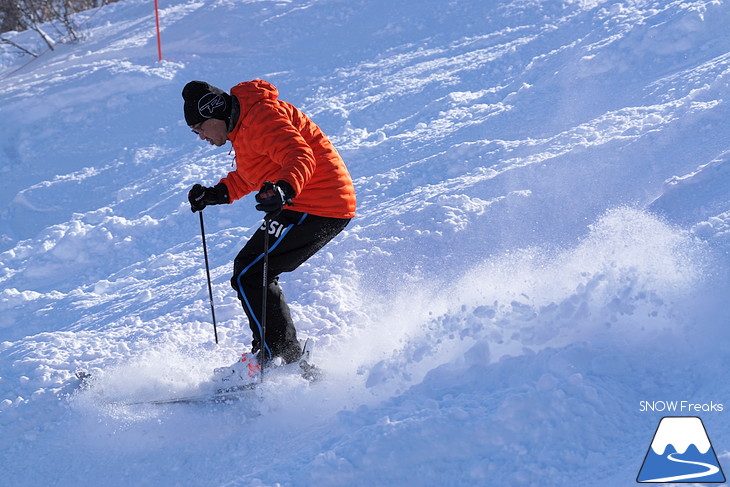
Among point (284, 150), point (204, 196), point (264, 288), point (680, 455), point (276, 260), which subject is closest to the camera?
point (680, 455)

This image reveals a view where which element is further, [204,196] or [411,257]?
[411,257]

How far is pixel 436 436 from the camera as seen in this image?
3084 millimetres

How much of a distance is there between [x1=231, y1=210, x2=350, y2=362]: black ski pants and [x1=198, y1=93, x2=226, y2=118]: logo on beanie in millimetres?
611

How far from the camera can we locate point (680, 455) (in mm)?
2770

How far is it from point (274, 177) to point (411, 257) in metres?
1.69

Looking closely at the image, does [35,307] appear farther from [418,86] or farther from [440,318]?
[418,86]

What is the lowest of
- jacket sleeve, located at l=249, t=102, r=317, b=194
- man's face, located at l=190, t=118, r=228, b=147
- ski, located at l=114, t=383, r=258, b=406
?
ski, located at l=114, t=383, r=258, b=406

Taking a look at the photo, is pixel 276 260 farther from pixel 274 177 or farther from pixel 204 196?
pixel 204 196

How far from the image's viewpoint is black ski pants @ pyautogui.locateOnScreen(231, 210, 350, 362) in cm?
369

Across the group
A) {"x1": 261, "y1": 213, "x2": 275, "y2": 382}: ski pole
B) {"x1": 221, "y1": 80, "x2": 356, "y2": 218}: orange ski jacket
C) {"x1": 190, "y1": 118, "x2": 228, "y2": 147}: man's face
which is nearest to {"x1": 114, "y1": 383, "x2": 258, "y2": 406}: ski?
{"x1": 261, "y1": 213, "x2": 275, "y2": 382}: ski pole

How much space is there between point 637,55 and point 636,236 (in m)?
3.87

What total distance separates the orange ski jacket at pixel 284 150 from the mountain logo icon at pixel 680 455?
1837 millimetres

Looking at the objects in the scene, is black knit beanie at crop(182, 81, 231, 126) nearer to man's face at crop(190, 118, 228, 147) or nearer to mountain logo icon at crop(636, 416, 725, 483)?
man's face at crop(190, 118, 228, 147)

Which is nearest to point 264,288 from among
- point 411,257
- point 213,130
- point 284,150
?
point 284,150
